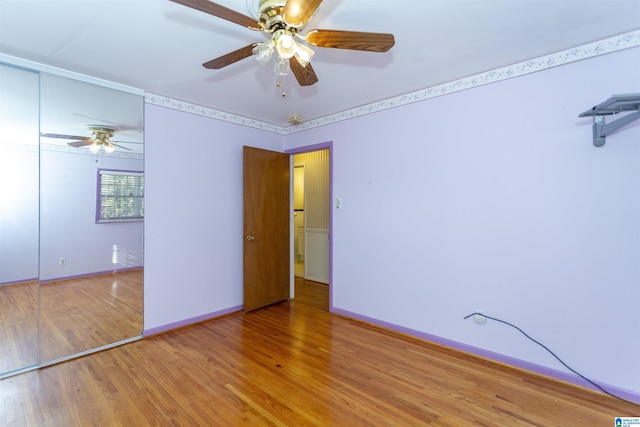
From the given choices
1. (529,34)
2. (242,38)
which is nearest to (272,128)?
(242,38)

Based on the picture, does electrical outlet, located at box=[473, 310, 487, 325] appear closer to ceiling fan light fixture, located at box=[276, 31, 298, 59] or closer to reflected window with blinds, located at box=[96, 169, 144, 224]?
ceiling fan light fixture, located at box=[276, 31, 298, 59]

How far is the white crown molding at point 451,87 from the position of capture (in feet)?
6.67

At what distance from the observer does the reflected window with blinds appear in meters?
2.76

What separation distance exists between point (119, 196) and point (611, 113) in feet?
13.5

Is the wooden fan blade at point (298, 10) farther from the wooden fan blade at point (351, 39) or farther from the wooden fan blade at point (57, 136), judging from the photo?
the wooden fan blade at point (57, 136)

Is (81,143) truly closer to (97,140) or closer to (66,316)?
(97,140)

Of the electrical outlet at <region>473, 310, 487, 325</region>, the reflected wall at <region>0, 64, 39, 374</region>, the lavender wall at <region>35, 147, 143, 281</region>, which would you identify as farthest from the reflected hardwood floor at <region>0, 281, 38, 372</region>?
the electrical outlet at <region>473, 310, 487, 325</region>

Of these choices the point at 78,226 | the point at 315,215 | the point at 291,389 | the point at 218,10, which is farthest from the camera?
the point at 315,215

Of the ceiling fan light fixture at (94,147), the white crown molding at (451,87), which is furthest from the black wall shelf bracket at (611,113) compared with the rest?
the ceiling fan light fixture at (94,147)

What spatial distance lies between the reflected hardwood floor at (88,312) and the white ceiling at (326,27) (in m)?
1.97

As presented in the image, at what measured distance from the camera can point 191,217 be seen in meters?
3.29

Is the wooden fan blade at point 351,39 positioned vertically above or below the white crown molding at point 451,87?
below

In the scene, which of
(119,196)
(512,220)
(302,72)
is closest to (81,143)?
(119,196)

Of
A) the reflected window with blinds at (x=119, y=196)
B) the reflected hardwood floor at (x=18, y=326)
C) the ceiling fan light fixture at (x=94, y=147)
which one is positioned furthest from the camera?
the reflected window with blinds at (x=119, y=196)
